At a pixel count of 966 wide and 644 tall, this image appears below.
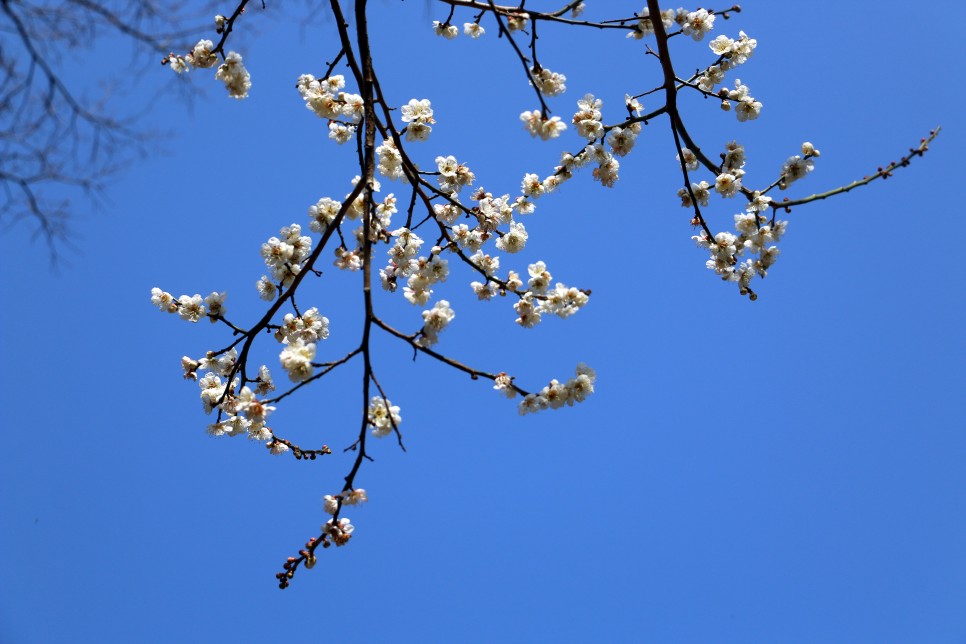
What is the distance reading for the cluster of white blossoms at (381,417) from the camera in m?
3.15

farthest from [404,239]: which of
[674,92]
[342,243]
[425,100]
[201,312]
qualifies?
[674,92]

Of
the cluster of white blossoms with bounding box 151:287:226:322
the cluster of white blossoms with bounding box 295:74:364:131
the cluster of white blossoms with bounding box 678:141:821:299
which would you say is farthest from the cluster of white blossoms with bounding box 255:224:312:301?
the cluster of white blossoms with bounding box 678:141:821:299

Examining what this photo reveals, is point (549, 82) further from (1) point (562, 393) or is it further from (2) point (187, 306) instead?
(2) point (187, 306)

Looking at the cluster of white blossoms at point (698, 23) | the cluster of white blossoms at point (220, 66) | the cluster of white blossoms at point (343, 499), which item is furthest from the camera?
the cluster of white blossoms at point (698, 23)

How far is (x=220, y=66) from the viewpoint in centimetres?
402

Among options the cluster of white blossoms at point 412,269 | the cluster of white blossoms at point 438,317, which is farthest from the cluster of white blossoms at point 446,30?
the cluster of white blossoms at point 438,317

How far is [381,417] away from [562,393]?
0.93m

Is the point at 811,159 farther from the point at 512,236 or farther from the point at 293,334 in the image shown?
the point at 293,334

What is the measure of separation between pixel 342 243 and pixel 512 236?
1181 mm

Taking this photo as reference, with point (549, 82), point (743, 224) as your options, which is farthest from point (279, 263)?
point (743, 224)

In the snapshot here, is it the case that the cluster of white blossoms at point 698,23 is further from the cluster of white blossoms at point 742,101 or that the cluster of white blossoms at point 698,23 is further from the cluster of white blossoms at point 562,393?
the cluster of white blossoms at point 562,393

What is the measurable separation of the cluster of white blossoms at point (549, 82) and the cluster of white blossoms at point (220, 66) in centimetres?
173

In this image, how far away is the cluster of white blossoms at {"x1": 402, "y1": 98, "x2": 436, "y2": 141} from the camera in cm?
404

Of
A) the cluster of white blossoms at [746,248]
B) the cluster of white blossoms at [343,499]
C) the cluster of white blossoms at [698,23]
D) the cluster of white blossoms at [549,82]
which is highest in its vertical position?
the cluster of white blossoms at [698,23]
